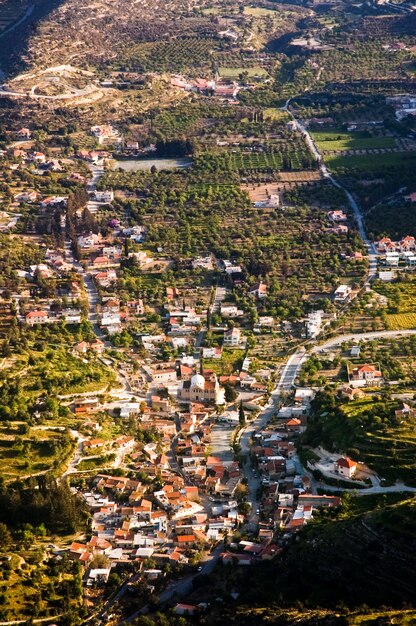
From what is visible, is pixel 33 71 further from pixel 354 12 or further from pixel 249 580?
pixel 249 580

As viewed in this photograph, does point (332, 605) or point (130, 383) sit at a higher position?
point (332, 605)

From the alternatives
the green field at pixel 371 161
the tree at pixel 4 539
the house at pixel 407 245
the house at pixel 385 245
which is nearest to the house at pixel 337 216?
the house at pixel 385 245

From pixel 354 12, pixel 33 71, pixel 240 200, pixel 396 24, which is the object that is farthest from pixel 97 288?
pixel 354 12

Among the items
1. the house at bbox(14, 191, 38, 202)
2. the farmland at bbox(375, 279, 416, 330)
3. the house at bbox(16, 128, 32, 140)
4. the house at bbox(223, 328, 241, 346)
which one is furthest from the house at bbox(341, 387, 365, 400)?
the house at bbox(16, 128, 32, 140)

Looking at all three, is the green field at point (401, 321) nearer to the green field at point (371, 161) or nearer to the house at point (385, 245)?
the house at point (385, 245)

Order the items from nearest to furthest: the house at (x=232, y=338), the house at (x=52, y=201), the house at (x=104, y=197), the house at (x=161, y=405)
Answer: the house at (x=161, y=405), the house at (x=232, y=338), the house at (x=52, y=201), the house at (x=104, y=197)

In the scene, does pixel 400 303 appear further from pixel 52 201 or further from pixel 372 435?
pixel 52 201
